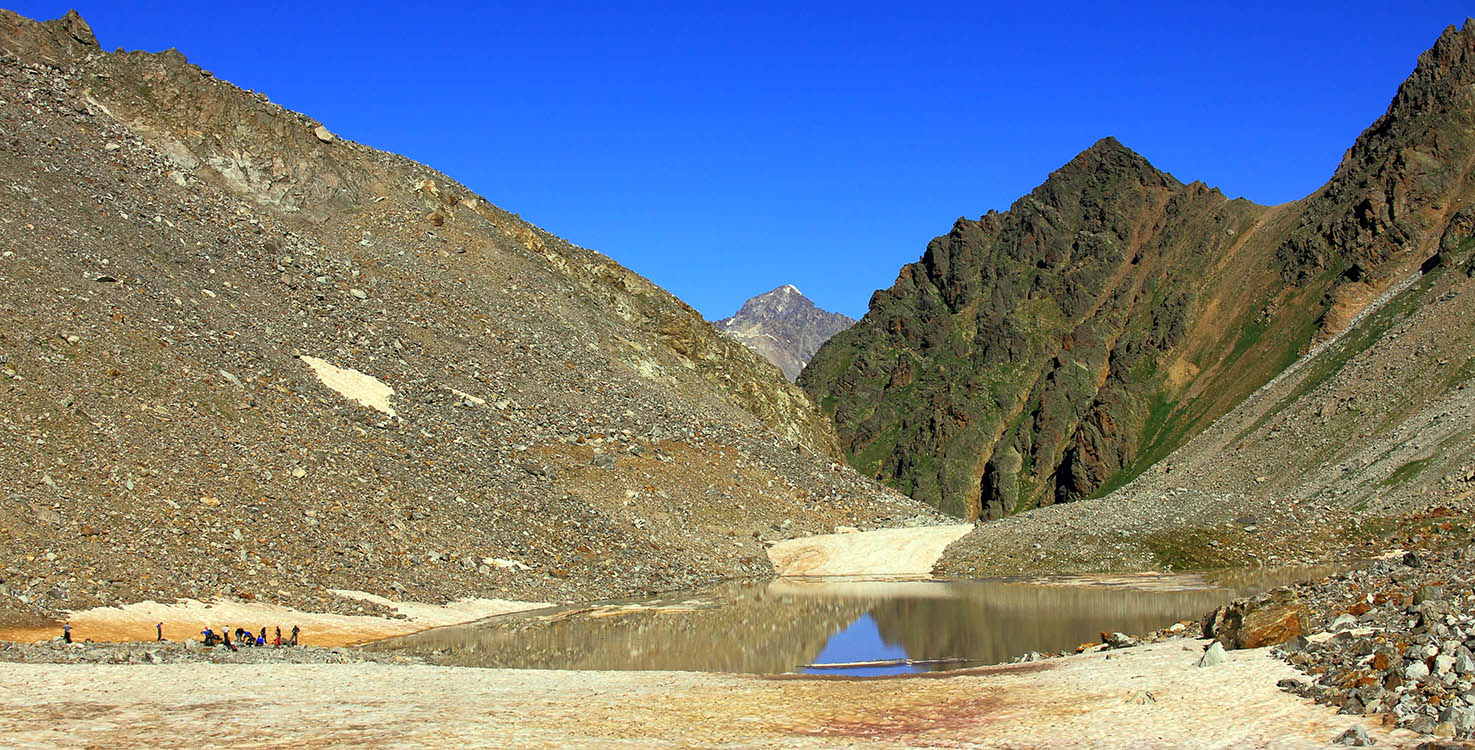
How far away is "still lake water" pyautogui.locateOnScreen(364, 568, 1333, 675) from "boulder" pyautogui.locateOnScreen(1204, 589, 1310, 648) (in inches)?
251

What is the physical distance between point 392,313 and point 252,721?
48.7 meters

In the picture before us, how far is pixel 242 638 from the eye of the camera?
1323 inches

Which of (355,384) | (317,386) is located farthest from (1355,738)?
(355,384)

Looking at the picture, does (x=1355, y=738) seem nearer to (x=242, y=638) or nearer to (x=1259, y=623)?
(x=1259, y=623)

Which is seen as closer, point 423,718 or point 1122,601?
point 423,718

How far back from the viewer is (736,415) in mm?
80688

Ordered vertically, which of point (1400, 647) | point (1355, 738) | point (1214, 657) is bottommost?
Answer: point (1355, 738)

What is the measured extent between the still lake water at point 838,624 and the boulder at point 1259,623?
6.37 m

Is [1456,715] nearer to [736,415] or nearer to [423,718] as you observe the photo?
[423,718]

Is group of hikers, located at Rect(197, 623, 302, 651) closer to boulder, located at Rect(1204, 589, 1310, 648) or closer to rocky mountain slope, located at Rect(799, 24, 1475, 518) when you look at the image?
boulder, located at Rect(1204, 589, 1310, 648)

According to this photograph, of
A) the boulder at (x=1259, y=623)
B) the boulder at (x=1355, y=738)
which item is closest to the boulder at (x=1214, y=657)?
the boulder at (x=1259, y=623)

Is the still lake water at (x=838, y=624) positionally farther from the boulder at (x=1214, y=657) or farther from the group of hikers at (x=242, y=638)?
the boulder at (x=1214, y=657)

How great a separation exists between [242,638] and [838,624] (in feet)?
67.4

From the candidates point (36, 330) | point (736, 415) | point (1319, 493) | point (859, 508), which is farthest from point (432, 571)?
point (1319, 493)
